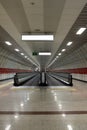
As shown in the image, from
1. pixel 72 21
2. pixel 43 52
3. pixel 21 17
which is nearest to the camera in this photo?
pixel 21 17

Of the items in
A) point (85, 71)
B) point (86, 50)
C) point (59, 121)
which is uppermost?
point (86, 50)

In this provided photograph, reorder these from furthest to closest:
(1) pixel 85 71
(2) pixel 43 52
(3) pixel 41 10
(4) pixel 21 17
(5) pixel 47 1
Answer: (1) pixel 85 71 → (2) pixel 43 52 → (4) pixel 21 17 → (3) pixel 41 10 → (5) pixel 47 1

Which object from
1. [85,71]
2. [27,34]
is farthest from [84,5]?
[85,71]

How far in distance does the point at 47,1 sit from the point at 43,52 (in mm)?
18360

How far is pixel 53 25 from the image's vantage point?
14195mm

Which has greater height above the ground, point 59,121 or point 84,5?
point 84,5

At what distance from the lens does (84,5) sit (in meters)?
9.88

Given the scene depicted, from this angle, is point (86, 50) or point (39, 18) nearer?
point (39, 18)

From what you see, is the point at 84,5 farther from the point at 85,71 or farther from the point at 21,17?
the point at 85,71

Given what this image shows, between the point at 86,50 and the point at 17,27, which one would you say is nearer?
the point at 17,27

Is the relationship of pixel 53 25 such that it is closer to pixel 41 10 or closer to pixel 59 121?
pixel 41 10

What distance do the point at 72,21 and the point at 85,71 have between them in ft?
61.6

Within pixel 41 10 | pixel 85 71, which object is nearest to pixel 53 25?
pixel 41 10

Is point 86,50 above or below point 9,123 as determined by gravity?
above
